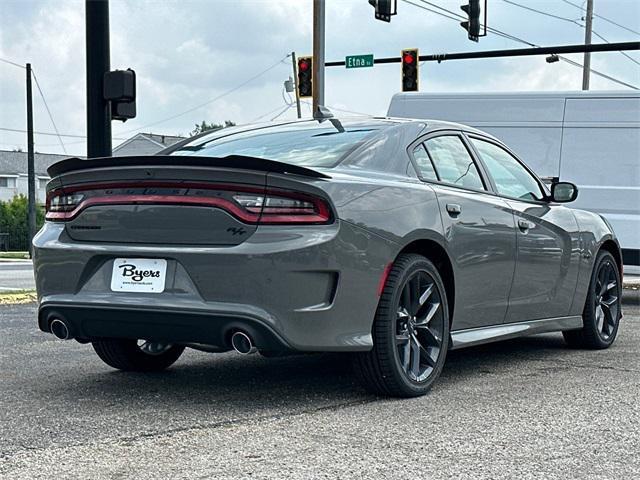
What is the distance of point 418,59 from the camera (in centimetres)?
2370

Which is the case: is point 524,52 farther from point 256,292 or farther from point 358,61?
point 256,292

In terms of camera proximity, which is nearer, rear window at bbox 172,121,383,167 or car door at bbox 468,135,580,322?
rear window at bbox 172,121,383,167

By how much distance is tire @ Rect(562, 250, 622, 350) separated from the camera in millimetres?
7340

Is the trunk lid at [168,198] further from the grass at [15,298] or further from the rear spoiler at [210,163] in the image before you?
the grass at [15,298]

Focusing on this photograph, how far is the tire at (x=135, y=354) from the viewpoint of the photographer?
5.97m

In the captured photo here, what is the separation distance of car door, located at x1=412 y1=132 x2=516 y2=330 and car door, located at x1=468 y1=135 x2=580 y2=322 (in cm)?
16

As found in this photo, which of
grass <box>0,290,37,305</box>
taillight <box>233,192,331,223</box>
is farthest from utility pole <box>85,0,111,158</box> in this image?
taillight <box>233,192,331,223</box>

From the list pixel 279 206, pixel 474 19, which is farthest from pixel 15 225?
pixel 279 206

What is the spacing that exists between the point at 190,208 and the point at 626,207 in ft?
27.0

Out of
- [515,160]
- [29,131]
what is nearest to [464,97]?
[515,160]

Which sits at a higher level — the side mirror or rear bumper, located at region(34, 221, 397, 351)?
the side mirror

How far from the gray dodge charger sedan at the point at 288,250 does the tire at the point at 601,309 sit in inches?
52.7

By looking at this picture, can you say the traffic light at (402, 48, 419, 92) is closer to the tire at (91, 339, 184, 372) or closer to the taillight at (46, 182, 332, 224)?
the tire at (91, 339, 184, 372)

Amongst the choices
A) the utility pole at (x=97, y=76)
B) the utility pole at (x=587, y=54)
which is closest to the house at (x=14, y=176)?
the utility pole at (x=587, y=54)
